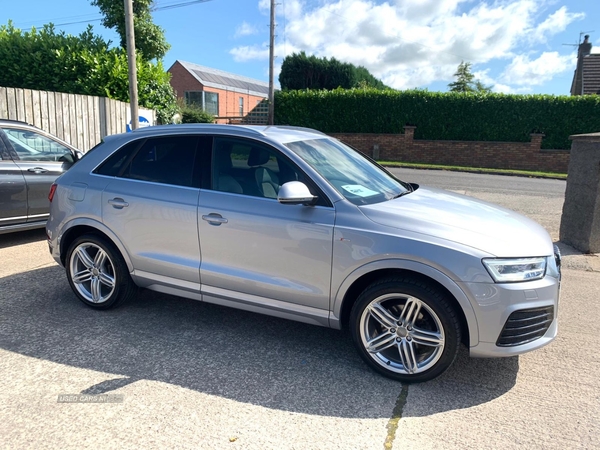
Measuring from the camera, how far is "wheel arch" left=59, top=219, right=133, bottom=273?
4322mm

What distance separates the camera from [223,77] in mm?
49188

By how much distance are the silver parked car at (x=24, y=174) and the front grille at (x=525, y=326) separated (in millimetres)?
6339

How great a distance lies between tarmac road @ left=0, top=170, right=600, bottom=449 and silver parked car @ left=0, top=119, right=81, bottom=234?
2.36 metres

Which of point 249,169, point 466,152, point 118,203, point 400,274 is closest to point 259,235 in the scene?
point 249,169

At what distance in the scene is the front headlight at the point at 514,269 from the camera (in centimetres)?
304

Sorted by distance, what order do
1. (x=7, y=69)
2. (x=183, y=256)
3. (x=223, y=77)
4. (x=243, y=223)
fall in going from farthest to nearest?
(x=223, y=77), (x=7, y=69), (x=183, y=256), (x=243, y=223)

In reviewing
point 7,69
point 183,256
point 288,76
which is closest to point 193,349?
point 183,256

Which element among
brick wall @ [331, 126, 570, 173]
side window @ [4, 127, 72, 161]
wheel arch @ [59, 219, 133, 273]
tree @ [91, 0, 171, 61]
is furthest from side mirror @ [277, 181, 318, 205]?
brick wall @ [331, 126, 570, 173]

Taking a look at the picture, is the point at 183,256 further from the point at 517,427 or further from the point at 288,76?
the point at 288,76

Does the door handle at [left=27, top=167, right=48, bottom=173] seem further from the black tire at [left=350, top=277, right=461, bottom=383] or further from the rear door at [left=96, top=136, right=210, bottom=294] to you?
the black tire at [left=350, top=277, right=461, bottom=383]

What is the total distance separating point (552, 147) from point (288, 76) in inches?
868

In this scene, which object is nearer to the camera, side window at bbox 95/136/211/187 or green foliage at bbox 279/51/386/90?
side window at bbox 95/136/211/187

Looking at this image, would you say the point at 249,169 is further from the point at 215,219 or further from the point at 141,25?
the point at 141,25

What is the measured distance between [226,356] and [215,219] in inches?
42.4
